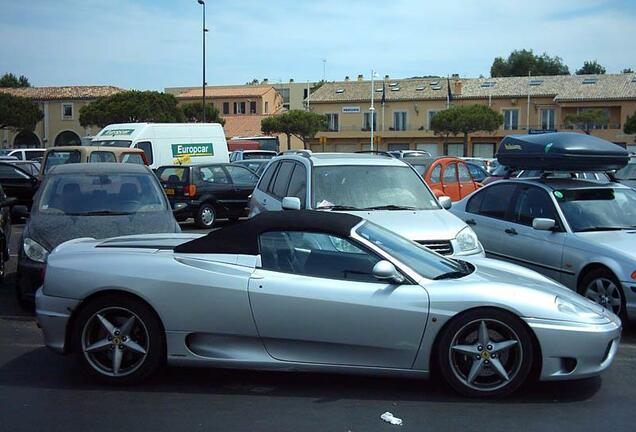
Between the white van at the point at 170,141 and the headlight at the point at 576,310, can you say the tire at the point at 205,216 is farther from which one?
the headlight at the point at 576,310

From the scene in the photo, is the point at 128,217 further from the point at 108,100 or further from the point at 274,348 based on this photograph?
Result: the point at 108,100

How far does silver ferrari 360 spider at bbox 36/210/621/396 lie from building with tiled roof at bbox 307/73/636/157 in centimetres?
5008

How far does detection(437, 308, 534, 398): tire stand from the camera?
512cm

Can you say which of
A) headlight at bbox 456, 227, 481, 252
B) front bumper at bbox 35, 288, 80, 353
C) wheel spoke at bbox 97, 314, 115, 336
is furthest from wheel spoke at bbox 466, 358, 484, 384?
front bumper at bbox 35, 288, 80, 353

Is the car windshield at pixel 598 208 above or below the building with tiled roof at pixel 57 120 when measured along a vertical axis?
below

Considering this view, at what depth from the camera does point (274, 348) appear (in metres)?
5.27

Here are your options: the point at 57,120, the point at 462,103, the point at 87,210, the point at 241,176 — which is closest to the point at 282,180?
the point at 87,210

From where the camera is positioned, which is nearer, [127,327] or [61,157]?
[127,327]

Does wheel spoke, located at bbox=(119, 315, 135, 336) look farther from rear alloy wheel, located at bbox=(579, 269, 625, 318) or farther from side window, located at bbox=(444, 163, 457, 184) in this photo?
side window, located at bbox=(444, 163, 457, 184)

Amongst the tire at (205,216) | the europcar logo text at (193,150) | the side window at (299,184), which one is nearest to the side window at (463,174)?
the tire at (205,216)

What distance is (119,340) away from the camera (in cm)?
538

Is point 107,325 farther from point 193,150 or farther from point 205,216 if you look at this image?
point 193,150

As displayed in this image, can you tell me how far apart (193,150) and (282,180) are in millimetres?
13146

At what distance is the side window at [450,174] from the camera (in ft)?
61.0
